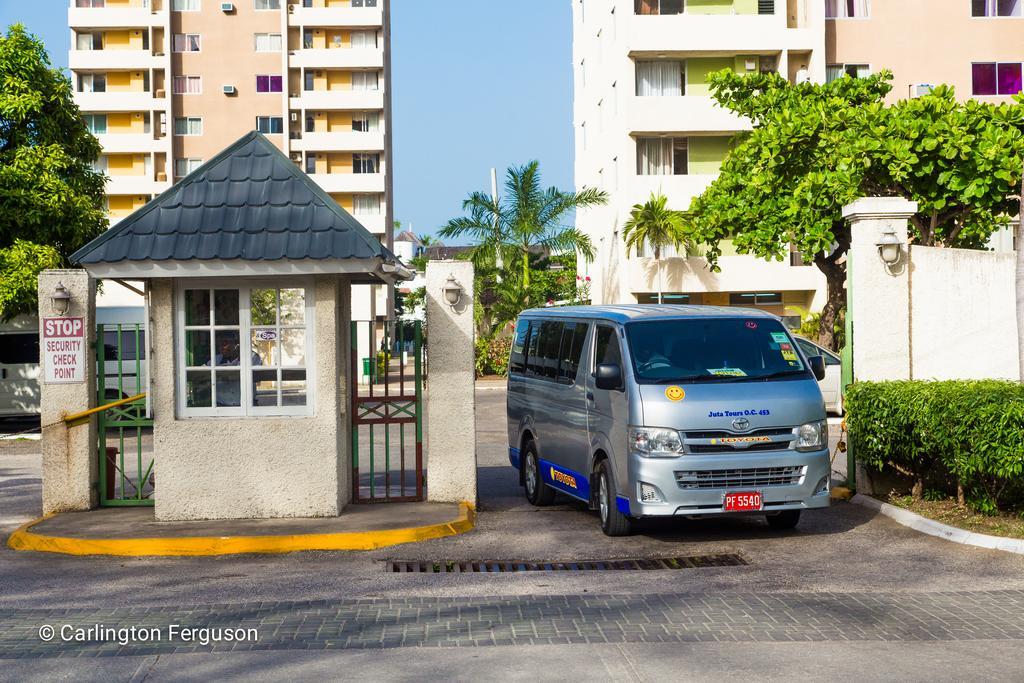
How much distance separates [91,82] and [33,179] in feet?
140

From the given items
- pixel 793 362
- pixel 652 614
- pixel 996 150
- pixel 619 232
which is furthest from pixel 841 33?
pixel 652 614

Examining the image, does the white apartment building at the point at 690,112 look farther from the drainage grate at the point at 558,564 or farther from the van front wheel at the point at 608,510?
the drainage grate at the point at 558,564

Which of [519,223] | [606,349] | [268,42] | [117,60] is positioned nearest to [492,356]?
[519,223]

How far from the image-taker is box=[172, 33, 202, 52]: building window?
217ft

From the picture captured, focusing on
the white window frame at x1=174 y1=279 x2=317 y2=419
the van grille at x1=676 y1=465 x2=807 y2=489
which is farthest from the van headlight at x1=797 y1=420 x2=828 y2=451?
the white window frame at x1=174 y1=279 x2=317 y2=419

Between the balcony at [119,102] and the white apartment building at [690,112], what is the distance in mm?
29907

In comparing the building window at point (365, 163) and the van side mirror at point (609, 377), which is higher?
the building window at point (365, 163)

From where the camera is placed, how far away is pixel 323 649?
7.32 meters

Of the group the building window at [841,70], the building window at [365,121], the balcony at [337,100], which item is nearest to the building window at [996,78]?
the building window at [841,70]

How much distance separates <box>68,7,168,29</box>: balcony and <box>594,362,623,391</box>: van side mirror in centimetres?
5963

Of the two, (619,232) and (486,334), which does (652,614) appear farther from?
(619,232)

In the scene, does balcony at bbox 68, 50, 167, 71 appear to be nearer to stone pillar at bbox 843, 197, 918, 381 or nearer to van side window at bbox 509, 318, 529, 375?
van side window at bbox 509, 318, 529, 375

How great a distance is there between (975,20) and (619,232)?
15350 millimetres

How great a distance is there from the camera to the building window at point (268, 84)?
66625 mm
